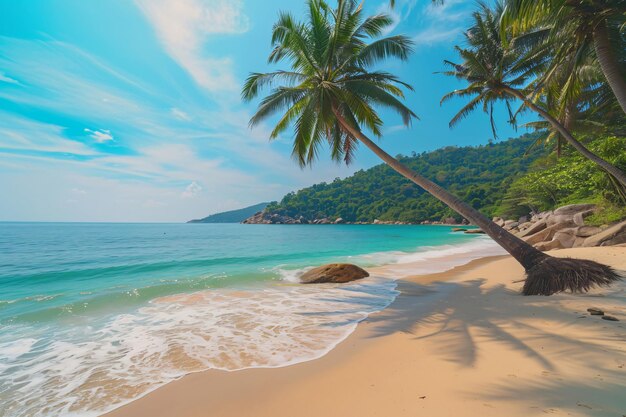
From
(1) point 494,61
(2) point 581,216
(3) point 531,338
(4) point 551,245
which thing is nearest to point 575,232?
(4) point 551,245

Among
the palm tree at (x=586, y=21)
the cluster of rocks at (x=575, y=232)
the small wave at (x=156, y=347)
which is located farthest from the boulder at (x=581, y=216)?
the small wave at (x=156, y=347)

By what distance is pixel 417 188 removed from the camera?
109 metres

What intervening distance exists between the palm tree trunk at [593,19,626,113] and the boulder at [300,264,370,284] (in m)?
8.88

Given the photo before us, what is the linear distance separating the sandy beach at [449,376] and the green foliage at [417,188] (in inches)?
3135

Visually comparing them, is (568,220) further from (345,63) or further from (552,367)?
(552,367)

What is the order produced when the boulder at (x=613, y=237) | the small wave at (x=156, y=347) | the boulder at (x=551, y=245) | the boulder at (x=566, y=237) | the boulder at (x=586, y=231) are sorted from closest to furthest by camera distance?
the small wave at (x=156, y=347)
the boulder at (x=613, y=237)
the boulder at (x=586, y=231)
the boulder at (x=566, y=237)
the boulder at (x=551, y=245)

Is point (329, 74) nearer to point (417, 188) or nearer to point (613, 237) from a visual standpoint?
point (613, 237)

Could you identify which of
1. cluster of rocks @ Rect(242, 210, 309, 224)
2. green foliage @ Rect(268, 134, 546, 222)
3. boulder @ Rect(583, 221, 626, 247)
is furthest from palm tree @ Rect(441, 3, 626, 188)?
cluster of rocks @ Rect(242, 210, 309, 224)

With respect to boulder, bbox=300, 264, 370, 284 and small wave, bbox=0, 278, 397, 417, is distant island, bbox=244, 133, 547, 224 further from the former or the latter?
small wave, bbox=0, 278, 397, 417

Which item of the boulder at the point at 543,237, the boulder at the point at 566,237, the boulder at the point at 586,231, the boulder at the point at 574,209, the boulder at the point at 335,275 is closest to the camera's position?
the boulder at the point at 335,275

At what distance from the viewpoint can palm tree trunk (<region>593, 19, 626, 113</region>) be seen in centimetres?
636

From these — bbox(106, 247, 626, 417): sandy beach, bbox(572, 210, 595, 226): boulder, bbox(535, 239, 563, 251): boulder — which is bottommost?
bbox(106, 247, 626, 417): sandy beach

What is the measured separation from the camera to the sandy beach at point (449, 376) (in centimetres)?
243

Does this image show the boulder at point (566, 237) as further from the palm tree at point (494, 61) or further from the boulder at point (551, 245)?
the palm tree at point (494, 61)
